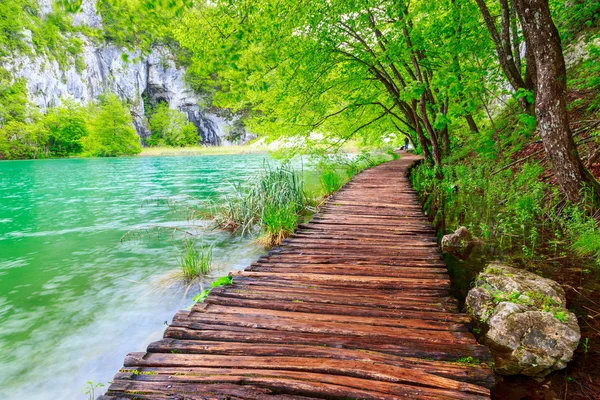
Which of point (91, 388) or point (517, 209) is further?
point (517, 209)

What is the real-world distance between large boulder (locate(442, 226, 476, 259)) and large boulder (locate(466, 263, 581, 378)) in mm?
2035

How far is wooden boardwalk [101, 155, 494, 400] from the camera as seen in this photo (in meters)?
1.80

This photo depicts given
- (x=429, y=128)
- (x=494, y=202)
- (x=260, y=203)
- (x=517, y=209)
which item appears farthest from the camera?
(x=429, y=128)

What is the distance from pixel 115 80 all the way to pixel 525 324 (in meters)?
87.4

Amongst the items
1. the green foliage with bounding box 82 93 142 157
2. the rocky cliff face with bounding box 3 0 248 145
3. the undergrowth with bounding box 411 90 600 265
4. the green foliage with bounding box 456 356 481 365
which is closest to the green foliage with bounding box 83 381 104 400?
the green foliage with bounding box 456 356 481 365

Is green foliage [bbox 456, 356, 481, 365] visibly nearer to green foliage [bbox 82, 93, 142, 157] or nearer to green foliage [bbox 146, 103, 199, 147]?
green foliage [bbox 82, 93, 142, 157]

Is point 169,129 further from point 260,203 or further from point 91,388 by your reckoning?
point 91,388

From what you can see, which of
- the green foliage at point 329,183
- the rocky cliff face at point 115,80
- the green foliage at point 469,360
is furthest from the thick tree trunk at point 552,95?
the rocky cliff face at point 115,80

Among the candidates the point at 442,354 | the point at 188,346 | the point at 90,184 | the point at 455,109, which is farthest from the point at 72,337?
the point at 90,184

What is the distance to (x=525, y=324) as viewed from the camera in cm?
273

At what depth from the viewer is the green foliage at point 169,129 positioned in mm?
76688

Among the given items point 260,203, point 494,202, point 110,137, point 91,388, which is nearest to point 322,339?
point 91,388

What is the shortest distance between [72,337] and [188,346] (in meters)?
2.84

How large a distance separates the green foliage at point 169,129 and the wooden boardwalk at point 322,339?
266 feet
